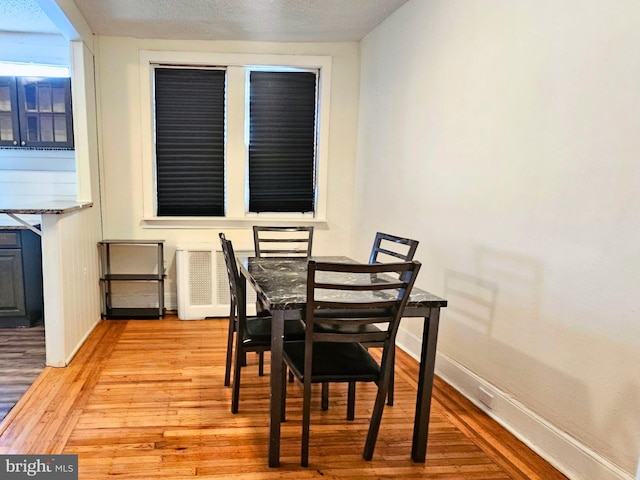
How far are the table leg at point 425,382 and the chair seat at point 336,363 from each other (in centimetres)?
21

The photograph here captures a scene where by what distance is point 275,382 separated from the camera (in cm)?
183

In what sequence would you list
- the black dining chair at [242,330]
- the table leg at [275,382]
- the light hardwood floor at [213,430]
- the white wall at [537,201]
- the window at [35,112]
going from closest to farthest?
the white wall at [537,201] → the table leg at [275,382] → the light hardwood floor at [213,430] → the black dining chair at [242,330] → the window at [35,112]

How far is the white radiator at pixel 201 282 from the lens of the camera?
3.85m

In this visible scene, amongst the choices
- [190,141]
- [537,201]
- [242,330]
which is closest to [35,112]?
[190,141]

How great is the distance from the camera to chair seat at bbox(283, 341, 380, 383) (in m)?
1.85

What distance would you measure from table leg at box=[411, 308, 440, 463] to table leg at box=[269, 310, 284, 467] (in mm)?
607

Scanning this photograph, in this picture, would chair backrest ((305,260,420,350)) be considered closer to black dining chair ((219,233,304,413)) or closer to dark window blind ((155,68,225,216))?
black dining chair ((219,233,304,413))

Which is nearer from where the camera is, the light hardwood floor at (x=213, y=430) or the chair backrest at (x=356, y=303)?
the chair backrest at (x=356, y=303)

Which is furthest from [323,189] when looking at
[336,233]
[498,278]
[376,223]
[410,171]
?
[498,278]

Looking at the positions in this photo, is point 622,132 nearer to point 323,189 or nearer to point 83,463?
point 83,463

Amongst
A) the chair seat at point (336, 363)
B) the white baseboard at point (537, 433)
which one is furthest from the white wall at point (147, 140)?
the chair seat at point (336, 363)

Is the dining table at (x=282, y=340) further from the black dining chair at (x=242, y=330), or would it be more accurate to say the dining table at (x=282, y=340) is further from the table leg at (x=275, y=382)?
the black dining chair at (x=242, y=330)

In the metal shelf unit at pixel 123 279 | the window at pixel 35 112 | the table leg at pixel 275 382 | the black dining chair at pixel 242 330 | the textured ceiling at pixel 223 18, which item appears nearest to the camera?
the table leg at pixel 275 382

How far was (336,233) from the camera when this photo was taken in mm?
→ 4312
